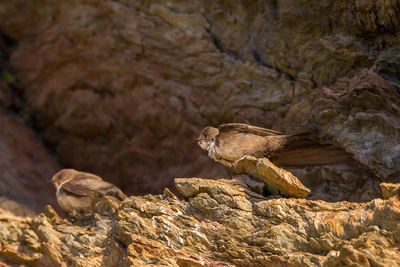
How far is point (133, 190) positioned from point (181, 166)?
0.99 m

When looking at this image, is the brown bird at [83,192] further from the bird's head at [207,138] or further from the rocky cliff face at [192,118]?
the bird's head at [207,138]

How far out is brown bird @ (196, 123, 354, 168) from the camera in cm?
476

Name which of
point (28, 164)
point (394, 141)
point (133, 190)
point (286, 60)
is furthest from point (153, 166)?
point (394, 141)

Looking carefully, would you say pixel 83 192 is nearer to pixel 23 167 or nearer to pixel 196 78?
pixel 196 78

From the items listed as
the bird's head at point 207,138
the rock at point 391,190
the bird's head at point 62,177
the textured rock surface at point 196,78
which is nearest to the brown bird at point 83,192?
the bird's head at point 62,177

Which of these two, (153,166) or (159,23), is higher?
(159,23)

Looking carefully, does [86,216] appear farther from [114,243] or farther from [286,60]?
[286,60]

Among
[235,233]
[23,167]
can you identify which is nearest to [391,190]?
[235,233]

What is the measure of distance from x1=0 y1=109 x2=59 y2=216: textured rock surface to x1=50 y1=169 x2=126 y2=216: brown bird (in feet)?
4.84

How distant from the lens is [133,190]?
26.0ft

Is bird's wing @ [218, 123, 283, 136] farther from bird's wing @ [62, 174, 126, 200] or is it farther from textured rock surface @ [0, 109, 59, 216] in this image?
textured rock surface @ [0, 109, 59, 216]

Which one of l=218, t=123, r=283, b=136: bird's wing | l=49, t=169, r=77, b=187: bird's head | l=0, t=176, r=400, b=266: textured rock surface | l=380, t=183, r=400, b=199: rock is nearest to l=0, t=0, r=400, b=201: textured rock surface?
l=218, t=123, r=283, b=136: bird's wing

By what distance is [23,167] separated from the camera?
7949mm

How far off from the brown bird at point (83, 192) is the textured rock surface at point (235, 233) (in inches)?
26.8
